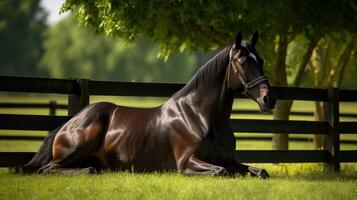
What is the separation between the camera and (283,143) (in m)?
14.1

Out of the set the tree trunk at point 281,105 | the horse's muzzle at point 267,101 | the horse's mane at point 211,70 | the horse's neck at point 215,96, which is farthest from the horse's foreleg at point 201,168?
the tree trunk at point 281,105

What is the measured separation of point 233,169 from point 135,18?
4.72 meters

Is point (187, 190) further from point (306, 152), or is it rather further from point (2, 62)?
point (2, 62)

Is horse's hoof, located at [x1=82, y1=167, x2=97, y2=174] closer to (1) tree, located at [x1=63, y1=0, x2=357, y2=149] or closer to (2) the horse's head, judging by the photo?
(2) the horse's head

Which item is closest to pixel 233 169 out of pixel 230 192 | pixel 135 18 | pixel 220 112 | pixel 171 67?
pixel 220 112

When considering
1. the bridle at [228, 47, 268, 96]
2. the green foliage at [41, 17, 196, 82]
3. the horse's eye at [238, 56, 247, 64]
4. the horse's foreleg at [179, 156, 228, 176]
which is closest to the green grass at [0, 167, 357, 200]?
the horse's foreleg at [179, 156, 228, 176]

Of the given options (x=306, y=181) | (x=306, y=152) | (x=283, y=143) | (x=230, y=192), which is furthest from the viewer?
(x=283, y=143)

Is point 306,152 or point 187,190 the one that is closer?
point 187,190

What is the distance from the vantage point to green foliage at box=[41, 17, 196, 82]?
335 feet

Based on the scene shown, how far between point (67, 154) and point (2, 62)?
9767 cm

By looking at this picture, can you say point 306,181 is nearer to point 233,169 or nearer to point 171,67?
point 233,169

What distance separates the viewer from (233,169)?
8.69 meters

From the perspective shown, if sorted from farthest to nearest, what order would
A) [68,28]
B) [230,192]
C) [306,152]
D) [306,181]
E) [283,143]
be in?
[68,28]
[283,143]
[306,152]
[306,181]
[230,192]

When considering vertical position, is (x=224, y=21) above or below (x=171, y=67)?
above
